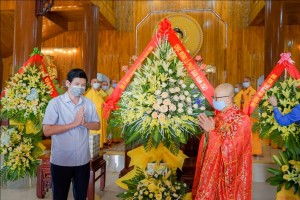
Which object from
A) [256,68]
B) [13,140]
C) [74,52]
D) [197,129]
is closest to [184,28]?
[256,68]

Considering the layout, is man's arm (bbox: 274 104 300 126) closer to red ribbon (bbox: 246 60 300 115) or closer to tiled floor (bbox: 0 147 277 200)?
red ribbon (bbox: 246 60 300 115)

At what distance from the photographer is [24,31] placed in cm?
445

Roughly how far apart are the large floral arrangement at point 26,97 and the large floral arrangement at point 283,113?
2.22 metres

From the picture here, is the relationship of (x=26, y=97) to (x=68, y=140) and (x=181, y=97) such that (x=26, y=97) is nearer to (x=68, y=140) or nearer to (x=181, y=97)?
(x=68, y=140)

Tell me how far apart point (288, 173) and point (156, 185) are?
48.5 inches

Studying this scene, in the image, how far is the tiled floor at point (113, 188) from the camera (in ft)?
11.1

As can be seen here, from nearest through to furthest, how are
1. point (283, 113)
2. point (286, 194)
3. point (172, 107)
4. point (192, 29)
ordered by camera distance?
point (172, 107), point (283, 113), point (286, 194), point (192, 29)

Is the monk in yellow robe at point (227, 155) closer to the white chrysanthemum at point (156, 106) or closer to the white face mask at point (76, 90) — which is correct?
the white chrysanthemum at point (156, 106)

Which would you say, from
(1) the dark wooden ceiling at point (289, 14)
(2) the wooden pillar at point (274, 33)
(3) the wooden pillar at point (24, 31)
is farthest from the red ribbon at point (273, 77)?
(1) the dark wooden ceiling at point (289, 14)

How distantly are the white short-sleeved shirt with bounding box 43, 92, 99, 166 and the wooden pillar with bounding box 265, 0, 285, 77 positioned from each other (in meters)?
4.85

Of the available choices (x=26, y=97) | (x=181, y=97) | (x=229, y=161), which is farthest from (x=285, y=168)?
(x=26, y=97)

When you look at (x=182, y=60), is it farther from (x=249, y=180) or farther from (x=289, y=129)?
(x=289, y=129)

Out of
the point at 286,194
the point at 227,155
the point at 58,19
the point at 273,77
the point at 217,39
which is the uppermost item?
the point at 58,19

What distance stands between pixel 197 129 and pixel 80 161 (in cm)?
81
